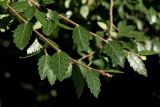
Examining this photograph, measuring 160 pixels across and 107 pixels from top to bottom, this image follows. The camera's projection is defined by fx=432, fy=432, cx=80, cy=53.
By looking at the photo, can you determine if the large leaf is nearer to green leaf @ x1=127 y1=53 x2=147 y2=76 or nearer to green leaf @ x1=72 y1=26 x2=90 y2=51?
green leaf @ x1=72 y1=26 x2=90 y2=51

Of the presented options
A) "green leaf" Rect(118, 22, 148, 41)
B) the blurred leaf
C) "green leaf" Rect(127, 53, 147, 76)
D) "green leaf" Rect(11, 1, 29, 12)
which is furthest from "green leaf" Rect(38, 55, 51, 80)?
the blurred leaf

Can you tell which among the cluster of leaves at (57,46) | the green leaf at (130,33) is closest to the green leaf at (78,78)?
the cluster of leaves at (57,46)

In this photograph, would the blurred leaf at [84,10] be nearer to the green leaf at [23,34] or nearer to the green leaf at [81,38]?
the green leaf at [81,38]

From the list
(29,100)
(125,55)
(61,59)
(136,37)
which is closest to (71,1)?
(136,37)

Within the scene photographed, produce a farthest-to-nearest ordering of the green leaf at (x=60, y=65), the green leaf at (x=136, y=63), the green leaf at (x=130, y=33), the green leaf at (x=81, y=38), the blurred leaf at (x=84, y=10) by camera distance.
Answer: the blurred leaf at (x=84, y=10), the green leaf at (x=130, y=33), the green leaf at (x=136, y=63), the green leaf at (x=81, y=38), the green leaf at (x=60, y=65)

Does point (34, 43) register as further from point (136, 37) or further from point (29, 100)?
point (29, 100)

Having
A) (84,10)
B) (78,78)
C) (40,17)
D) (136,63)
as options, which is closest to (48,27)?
(40,17)
